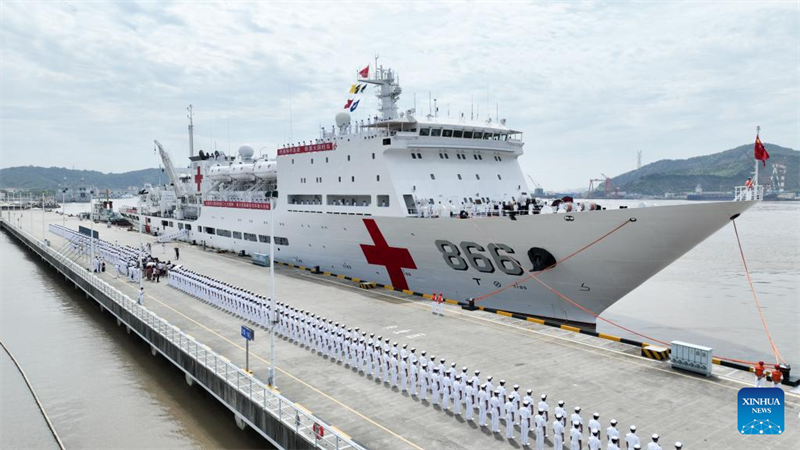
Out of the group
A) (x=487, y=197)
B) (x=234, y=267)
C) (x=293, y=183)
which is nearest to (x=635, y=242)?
(x=487, y=197)

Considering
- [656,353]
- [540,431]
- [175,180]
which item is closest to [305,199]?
[656,353]

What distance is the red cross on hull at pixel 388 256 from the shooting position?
18.1 metres

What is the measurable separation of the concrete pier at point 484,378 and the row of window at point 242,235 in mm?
9030

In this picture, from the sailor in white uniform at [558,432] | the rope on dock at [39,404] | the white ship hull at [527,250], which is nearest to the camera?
the sailor in white uniform at [558,432]

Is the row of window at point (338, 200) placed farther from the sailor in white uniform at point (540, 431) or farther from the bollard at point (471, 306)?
the sailor in white uniform at point (540, 431)

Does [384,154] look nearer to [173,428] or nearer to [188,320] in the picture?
[188,320]

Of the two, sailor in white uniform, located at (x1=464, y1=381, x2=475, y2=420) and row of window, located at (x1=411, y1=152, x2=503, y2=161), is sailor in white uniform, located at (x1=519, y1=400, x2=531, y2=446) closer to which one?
sailor in white uniform, located at (x1=464, y1=381, x2=475, y2=420)

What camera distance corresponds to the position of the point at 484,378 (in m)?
10.4


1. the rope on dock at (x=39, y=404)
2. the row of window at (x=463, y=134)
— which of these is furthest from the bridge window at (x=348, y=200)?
the rope on dock at (x=39, y=404)

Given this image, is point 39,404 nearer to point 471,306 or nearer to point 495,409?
point 495,409

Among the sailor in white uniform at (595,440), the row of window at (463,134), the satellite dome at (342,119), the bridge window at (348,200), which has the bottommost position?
the sailor in white uniform at (595,440)

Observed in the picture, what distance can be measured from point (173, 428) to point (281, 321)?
145 inches

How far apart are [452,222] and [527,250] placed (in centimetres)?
245

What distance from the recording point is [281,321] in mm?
13812
